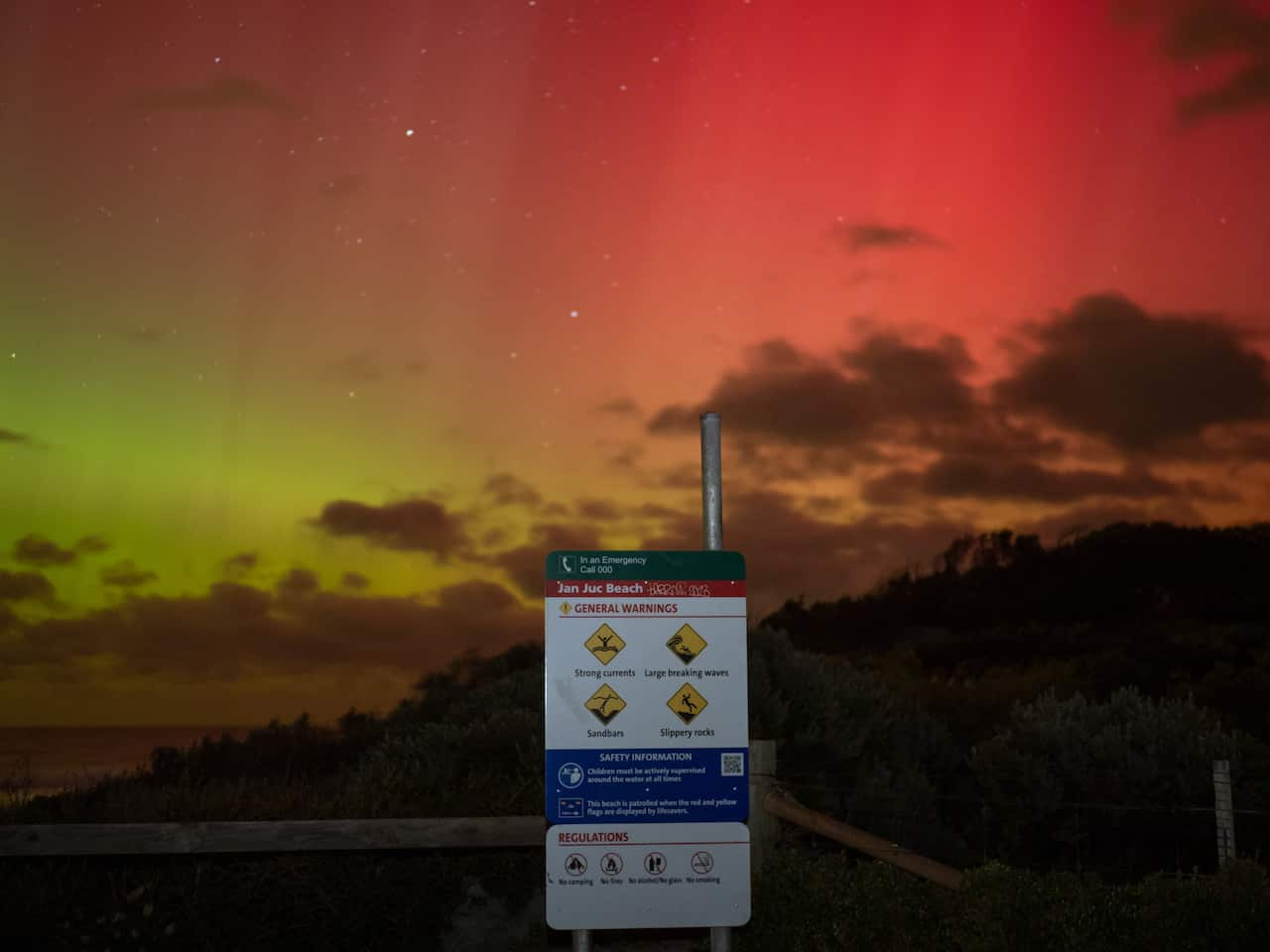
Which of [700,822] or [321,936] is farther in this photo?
[321,936]

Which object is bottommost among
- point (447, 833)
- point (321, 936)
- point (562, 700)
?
point (321, 936)

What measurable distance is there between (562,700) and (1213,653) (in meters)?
25.7

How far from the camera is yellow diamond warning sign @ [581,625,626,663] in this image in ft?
21.2

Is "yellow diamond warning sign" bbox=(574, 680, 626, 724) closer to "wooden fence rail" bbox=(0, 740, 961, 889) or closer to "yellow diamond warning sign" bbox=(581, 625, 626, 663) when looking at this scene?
"yellow diamond warning sign" bbox=(581, 625, 626, 663)

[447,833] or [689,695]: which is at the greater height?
[689,695]

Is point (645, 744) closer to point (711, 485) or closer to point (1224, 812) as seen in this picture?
point (711, 485)

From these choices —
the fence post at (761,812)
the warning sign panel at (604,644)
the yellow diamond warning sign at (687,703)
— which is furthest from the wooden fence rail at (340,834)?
the warning sign panel at (604,644)

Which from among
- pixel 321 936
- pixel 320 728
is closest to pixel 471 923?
pixel 321 936

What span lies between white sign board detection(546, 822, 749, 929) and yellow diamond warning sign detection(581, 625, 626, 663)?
83 cm

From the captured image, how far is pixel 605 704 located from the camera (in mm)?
6445

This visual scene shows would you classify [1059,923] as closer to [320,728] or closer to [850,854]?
[850,854]

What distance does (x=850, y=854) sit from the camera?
12.3 metres

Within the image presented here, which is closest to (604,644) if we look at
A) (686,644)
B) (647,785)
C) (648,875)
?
(686,644)

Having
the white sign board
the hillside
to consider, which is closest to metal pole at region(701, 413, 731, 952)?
the white sign board
